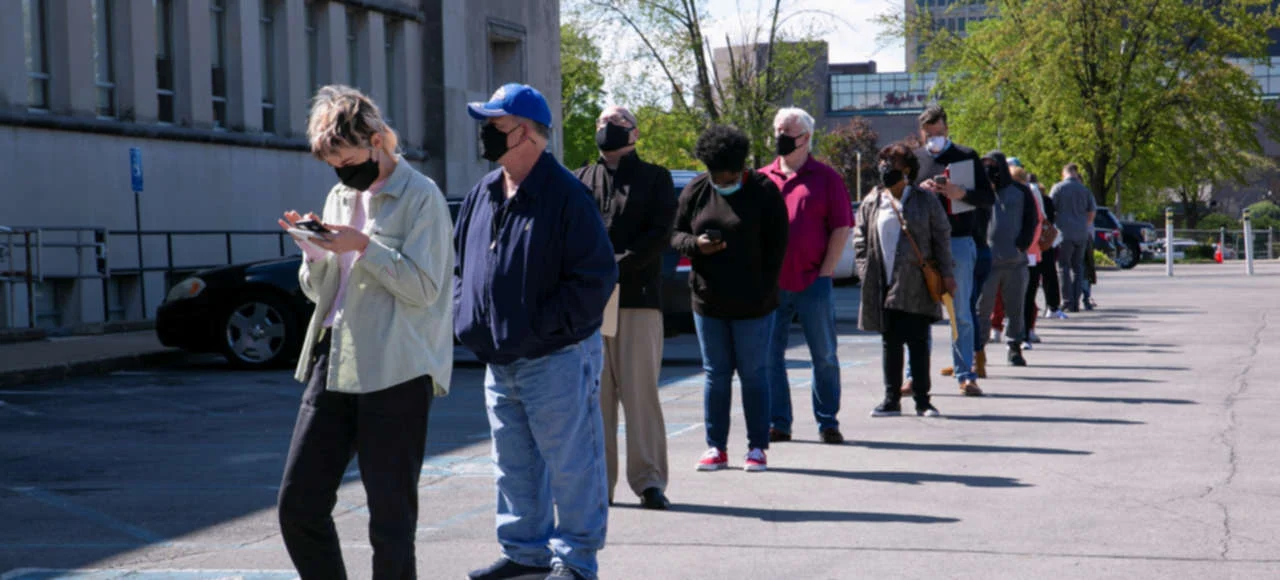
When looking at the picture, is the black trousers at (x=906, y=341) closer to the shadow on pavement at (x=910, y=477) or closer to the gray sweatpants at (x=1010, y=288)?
the shadow on pavement at (x=910, y=477)

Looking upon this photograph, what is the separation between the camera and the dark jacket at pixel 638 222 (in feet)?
24.0

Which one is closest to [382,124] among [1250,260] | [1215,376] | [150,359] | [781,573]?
[781,573]

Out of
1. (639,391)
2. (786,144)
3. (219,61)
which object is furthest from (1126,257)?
(639,391)

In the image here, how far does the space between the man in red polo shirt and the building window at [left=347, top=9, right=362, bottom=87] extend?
76.0 feet

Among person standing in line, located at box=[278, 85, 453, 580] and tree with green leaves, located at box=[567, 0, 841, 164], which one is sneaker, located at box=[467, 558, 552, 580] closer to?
person standing in line, located at box=[278, 85, 453, 580]

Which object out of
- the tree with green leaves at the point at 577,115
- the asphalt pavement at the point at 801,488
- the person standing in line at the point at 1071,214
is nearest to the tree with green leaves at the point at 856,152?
the tree with green leaves at the point at 577,115

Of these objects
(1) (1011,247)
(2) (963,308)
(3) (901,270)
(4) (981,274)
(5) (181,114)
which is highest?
(5) (181,114)

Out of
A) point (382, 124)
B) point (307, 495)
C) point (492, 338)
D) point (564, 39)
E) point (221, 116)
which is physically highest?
point (564, 39)

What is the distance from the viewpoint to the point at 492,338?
5594 millimetres

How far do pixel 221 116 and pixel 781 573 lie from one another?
22704 mm

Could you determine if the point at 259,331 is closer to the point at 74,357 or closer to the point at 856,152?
the point at 74,357

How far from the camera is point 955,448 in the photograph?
9484mm

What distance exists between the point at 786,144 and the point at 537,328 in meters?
4.25

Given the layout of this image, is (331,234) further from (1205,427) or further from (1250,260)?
(1250,260)
